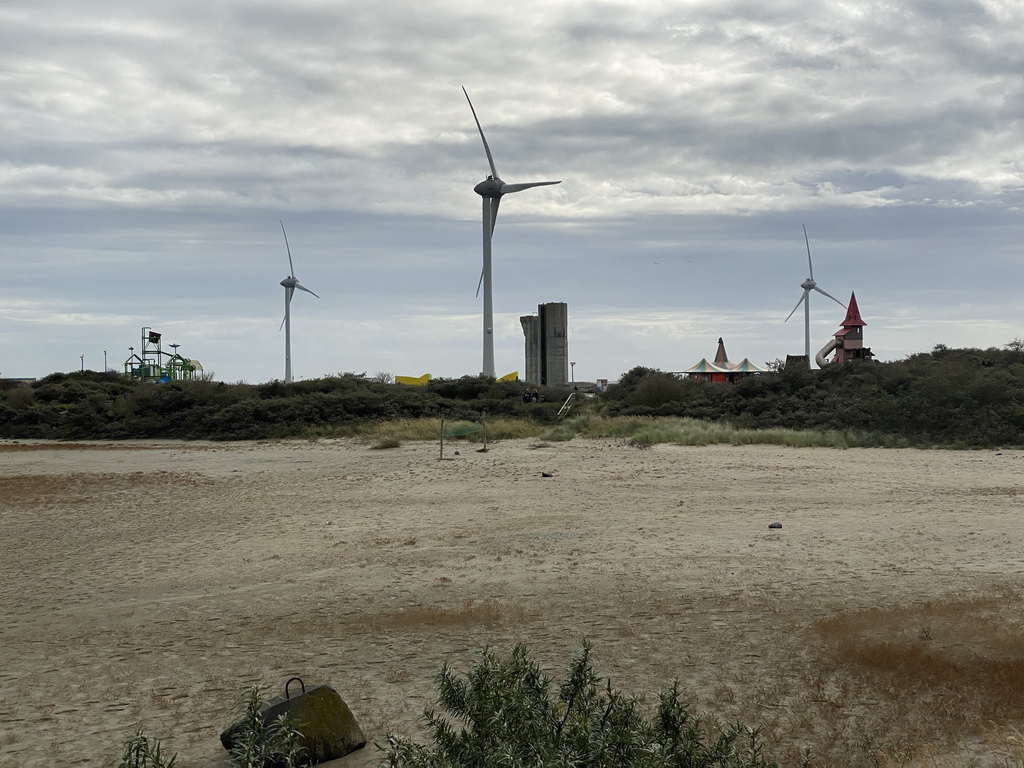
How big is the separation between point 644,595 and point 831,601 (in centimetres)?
171

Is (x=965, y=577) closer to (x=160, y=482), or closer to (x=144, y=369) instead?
(x=160, y=482)

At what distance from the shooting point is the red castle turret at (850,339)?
47406 millimetres

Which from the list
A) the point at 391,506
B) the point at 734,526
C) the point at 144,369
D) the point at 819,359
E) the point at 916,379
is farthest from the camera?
the point at 144,369

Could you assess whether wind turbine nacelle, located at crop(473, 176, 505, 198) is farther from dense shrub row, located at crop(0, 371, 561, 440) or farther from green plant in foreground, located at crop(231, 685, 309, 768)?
green plant in foreground, located at crop(231, 685, 309, 768)

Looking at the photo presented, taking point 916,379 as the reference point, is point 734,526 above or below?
below

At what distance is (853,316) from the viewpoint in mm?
49000

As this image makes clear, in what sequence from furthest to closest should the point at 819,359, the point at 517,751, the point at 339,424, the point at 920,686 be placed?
1. the point at 819,359
2. the point at 339,424
3. the point at 920,686
4. the point at 517,751

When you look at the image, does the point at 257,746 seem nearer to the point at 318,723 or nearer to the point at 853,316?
the point at 318,723

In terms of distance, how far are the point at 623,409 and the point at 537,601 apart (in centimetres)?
2354

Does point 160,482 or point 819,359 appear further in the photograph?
point 819,359

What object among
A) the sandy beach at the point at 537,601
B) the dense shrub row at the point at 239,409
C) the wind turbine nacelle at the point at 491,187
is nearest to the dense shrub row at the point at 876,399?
the dense shrub row at the point at 239,409

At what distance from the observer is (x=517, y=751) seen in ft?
13.7

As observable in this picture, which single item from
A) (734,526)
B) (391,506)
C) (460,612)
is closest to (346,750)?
(460,612)

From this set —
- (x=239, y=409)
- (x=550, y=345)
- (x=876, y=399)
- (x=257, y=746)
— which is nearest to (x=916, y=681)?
(x=257, y=746)
